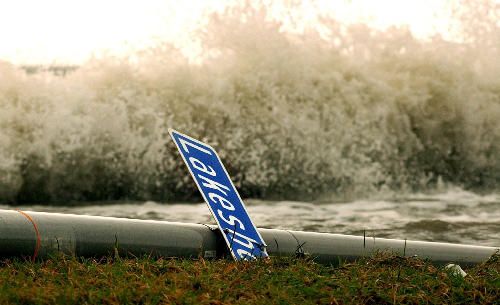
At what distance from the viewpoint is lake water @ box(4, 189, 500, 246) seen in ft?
35.5

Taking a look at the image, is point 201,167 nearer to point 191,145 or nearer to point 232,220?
point 191,145

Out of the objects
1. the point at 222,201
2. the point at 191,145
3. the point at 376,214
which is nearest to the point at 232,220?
the point at 222,201

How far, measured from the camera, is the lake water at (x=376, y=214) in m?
10.8

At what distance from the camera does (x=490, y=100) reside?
18.0 meters

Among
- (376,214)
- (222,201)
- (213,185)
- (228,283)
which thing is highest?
(213,185)

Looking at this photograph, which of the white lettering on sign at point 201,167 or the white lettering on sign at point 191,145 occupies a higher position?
the white lettering on sign at point 191,145

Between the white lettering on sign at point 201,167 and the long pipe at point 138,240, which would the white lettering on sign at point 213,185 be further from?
the long pipe at point 138,240

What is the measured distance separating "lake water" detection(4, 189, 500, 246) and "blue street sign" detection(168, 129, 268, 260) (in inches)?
155

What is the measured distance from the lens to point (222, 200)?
5930mm

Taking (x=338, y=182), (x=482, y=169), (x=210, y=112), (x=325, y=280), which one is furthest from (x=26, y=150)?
(x=325, y=280)

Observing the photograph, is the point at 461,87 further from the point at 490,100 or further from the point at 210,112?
the point at 210,112

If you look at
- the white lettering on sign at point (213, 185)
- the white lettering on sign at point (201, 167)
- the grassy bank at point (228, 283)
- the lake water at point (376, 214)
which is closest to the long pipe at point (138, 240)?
the grassy bank at point (228, 283)

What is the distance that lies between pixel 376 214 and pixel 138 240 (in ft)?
26.7

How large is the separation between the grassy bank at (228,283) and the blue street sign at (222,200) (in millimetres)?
432
